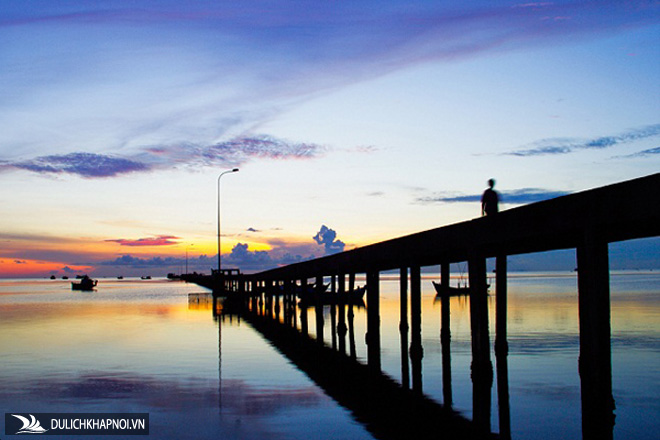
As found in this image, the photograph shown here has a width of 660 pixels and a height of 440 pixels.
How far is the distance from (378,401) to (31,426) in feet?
26.3

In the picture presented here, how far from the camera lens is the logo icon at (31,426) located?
1414 cm

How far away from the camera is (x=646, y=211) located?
1120 centimetres

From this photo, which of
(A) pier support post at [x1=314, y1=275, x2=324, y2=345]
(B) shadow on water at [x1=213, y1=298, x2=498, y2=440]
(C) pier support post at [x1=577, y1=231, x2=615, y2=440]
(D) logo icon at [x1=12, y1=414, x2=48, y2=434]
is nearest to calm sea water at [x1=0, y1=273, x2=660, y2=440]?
(B) shadow on water at [x1=213, y1=298, x2=498, y2=440]

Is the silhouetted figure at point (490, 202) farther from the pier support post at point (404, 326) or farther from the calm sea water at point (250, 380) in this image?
the pier support post at point (404, 326)

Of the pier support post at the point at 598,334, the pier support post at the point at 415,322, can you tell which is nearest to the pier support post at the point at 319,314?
the pier support post at the point at 415,322

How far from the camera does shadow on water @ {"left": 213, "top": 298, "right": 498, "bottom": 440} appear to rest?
13.9m

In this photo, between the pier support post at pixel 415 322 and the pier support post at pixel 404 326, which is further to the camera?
the pier support post at pixel 415 322

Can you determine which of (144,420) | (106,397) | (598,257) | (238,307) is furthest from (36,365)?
(238,307)

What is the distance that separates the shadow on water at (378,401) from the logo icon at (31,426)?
6756 millimetres

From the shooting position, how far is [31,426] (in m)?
14.7

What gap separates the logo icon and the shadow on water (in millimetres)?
6756

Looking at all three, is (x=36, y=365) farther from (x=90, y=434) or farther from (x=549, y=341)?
(x=549, y=341)

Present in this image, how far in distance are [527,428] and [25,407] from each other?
1198 cm

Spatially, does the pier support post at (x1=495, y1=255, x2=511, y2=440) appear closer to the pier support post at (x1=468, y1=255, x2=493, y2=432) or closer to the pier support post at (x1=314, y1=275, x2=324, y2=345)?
the pier support post at (x1=468, y1=255, x2=493, y2=432)
